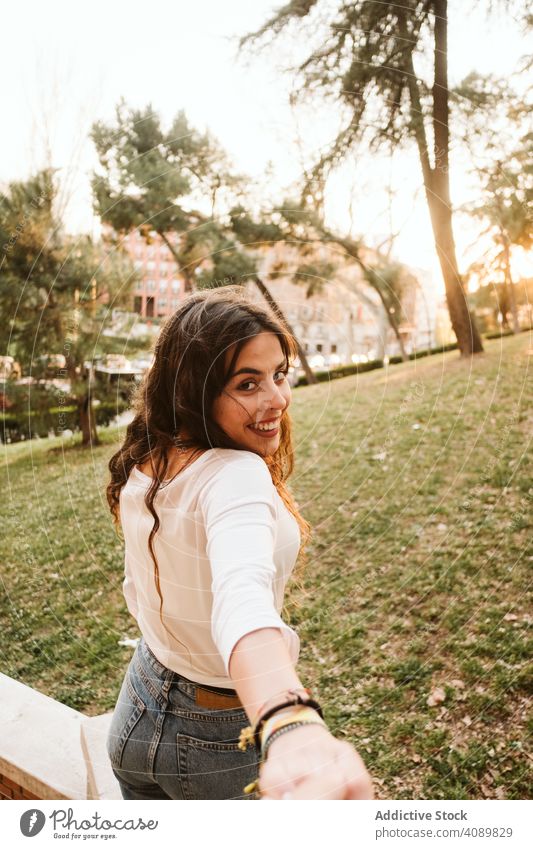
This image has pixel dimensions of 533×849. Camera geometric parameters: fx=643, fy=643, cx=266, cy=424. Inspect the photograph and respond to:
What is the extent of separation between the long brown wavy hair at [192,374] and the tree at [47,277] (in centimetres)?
126

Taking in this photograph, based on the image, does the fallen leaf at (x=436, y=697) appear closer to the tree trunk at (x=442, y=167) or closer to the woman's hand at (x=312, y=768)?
the tree trunk at (x=442, y=167)

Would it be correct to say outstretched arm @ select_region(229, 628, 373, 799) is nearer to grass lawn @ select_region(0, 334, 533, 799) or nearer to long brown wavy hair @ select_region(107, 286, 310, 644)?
long brown wavy hair @ select_region(107, 286, 310, 644)

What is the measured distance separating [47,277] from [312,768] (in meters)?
2.27

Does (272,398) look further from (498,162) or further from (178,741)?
(498,162)

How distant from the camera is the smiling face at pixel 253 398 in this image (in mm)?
942

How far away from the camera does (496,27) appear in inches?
67.2

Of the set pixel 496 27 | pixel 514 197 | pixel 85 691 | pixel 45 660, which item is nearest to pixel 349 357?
pixel 514 197

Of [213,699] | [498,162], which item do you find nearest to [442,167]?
[498,162]

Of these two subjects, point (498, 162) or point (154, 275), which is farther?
point (154, 275)

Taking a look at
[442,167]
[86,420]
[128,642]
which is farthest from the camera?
[86,420]

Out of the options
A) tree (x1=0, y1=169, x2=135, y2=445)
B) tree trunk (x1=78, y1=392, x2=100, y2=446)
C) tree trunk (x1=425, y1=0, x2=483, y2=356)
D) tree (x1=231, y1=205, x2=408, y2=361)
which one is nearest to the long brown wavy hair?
tree (x1=231, y1=205, x2=408, y2=361)

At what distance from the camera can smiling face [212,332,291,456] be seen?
0.94 m

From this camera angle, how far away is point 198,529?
2.71ft
